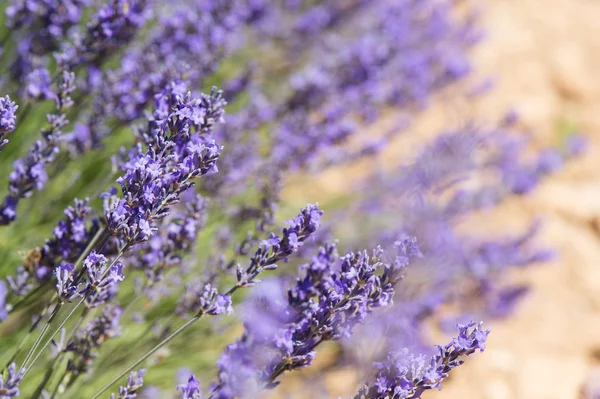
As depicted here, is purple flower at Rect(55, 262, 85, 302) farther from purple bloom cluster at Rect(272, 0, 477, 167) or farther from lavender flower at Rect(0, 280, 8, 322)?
purple bloom cluster at Rect(272, 0, 477, 167)

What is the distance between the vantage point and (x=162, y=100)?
1836 millimetres

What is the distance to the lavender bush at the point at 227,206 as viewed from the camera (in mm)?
1706

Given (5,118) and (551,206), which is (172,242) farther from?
(551,206)

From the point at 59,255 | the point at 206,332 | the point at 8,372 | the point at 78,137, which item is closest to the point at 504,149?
the point at 206,332

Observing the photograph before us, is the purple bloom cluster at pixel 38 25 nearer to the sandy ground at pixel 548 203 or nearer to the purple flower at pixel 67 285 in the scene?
the purple flower at pixel 67 285

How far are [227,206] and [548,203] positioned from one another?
106 inches

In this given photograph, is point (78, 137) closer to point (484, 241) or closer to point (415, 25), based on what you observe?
point (484, 241)

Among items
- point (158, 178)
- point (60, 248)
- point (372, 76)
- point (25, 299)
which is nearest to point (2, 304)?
point (25, 299)

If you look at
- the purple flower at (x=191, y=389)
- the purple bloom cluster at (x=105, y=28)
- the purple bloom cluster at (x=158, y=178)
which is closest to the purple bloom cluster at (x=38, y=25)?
the purple bloom cluster at (x=105, y=28)

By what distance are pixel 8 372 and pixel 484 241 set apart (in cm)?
297

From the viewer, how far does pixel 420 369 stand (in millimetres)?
1658

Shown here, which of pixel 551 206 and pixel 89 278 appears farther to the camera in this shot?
pixel 551 206

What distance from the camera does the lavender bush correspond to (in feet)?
5.60

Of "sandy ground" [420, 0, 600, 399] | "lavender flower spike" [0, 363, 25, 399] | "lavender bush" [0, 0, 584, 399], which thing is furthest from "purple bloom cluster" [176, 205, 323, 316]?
"sandy ground" [420, 0, 600, 399]
